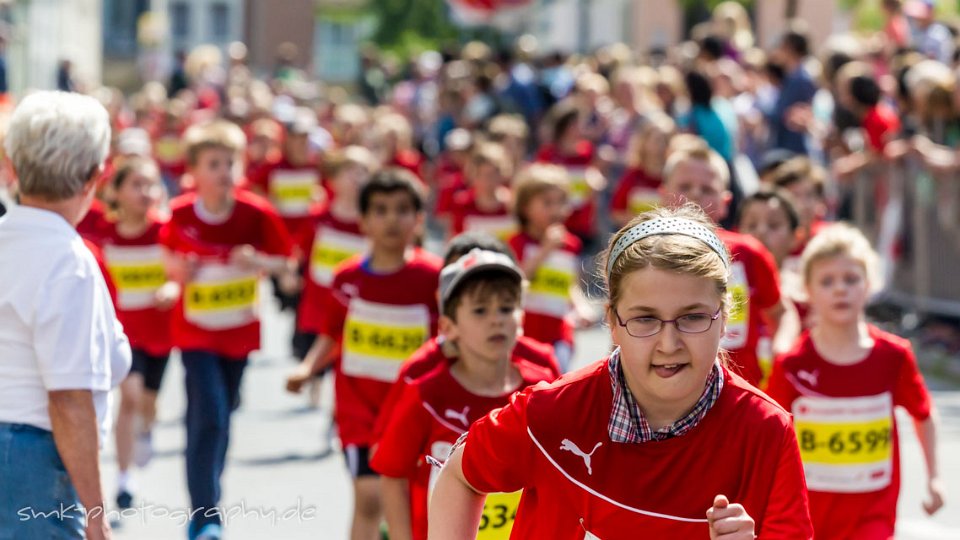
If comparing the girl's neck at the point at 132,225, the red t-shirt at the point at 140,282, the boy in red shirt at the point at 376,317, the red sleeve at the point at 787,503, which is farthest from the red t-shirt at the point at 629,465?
the girl's neck at the point at 132,225

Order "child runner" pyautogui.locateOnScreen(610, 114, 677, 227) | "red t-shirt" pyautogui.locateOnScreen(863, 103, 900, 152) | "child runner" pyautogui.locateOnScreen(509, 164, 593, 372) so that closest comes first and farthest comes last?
"child runner" pyautogui.locateOnScreen(509, 164, 593, 372)
"child runner" pyautogui.locateOnScreen(610, 114, 677, 227)
"red t-shirt" pyautogui.locateOnScreen(863, 103, 900, 152)

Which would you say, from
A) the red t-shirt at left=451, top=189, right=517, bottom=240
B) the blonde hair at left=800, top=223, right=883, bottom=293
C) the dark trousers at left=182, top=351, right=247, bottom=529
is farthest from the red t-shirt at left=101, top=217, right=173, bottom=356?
the blonde hair at left=800, top=223, right=883, bottom=293

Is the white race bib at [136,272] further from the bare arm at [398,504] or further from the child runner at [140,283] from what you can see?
the bare arm at [398,504]

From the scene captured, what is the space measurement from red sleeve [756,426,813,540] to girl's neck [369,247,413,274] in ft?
13.3

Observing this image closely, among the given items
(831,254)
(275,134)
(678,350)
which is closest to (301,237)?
(275,134)

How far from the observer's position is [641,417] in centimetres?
371

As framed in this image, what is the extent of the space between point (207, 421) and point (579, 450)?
451 centimetres

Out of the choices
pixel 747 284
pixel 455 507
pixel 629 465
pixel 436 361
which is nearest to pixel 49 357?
pixel 455 507

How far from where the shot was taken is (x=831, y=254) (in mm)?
6434

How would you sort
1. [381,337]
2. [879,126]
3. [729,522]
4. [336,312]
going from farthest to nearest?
[879,126] → [336,312] → [381,337] → [729,522]

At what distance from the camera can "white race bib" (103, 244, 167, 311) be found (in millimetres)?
9977

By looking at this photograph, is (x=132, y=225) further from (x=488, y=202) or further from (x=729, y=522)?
(x=729, y=522)

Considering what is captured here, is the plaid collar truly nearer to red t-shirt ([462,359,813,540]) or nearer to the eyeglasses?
red t-shirt ([462,359,813,540])

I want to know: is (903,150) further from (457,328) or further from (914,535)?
(457,328)
